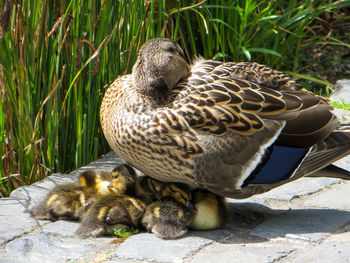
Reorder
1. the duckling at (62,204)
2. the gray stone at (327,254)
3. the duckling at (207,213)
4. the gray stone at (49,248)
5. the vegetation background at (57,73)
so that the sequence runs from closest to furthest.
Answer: the gray stone at (327,254), the gray stone at (49,248), the duckling at (207,213), the duckling at (62,204), the vegetation background at (57,73)

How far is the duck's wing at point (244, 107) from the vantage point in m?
3.31

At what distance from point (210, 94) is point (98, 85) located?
131cm

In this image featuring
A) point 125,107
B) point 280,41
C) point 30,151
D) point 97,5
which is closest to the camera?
point 125,107

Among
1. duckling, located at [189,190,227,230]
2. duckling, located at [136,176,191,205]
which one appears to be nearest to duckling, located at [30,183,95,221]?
duckling, located at [136,176,191,205]

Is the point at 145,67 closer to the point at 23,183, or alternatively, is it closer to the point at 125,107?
the point at 125,107

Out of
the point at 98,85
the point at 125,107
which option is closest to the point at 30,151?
the point at 98,85

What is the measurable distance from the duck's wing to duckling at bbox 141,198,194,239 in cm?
42

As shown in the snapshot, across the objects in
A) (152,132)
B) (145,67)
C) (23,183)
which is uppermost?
(145,67)

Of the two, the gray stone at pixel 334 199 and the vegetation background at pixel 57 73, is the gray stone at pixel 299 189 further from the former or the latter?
the vegetation background at pixel 57 73

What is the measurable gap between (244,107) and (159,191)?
61cm

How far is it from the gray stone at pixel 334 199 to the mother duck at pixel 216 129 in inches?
14.0

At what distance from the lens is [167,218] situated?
10.8 ft

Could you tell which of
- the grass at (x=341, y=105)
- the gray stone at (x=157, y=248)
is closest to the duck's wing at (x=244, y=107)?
the gray stone at (x=157, y=248)

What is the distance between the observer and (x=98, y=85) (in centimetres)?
448
